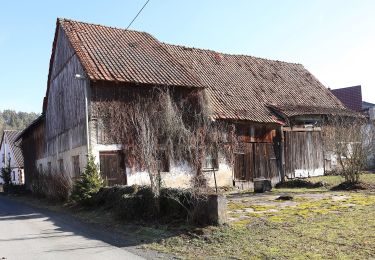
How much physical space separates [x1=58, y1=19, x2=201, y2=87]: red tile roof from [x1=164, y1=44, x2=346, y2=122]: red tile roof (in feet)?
7.50

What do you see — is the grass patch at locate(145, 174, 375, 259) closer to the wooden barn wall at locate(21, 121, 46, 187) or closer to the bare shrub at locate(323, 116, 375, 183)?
the bare shrub at locate(323, 116, 375, 183)

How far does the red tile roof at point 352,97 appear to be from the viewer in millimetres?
36438

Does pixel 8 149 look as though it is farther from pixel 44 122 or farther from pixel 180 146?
pixel 180 146

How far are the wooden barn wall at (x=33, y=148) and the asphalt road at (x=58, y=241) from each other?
15.8 m

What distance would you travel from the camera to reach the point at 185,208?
10273 mm

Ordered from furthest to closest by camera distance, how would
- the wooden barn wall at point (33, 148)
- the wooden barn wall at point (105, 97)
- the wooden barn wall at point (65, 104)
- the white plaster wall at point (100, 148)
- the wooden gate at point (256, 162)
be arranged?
the wooden barn wall at point (33, 148) → the wooden gate at point (256, 162) → the wooden barn wall at point (65, 104) → the wooden barn wall at point (105, 97) → the white plaster wall at point (100, 148)

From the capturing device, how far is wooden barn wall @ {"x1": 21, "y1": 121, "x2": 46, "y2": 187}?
29109mm

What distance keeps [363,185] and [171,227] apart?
10.3 meters

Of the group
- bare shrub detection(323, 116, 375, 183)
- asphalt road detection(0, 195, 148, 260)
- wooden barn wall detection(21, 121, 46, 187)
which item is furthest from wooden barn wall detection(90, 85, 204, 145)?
wooden barn wall detection(21, 121, 46, 187)

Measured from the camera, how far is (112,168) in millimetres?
17578

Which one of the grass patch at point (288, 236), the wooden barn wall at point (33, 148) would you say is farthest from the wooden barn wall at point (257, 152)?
the wooden barn wall at point (33, 148)

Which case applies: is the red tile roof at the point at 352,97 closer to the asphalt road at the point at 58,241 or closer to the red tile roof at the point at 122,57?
the red tile roof at the point at 122,57

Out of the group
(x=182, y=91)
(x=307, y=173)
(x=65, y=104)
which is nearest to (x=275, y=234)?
(x=182, y=91)

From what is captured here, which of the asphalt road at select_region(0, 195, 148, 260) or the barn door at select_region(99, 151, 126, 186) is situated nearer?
the asphalt road at select_region(0, 195, 148, 260)
